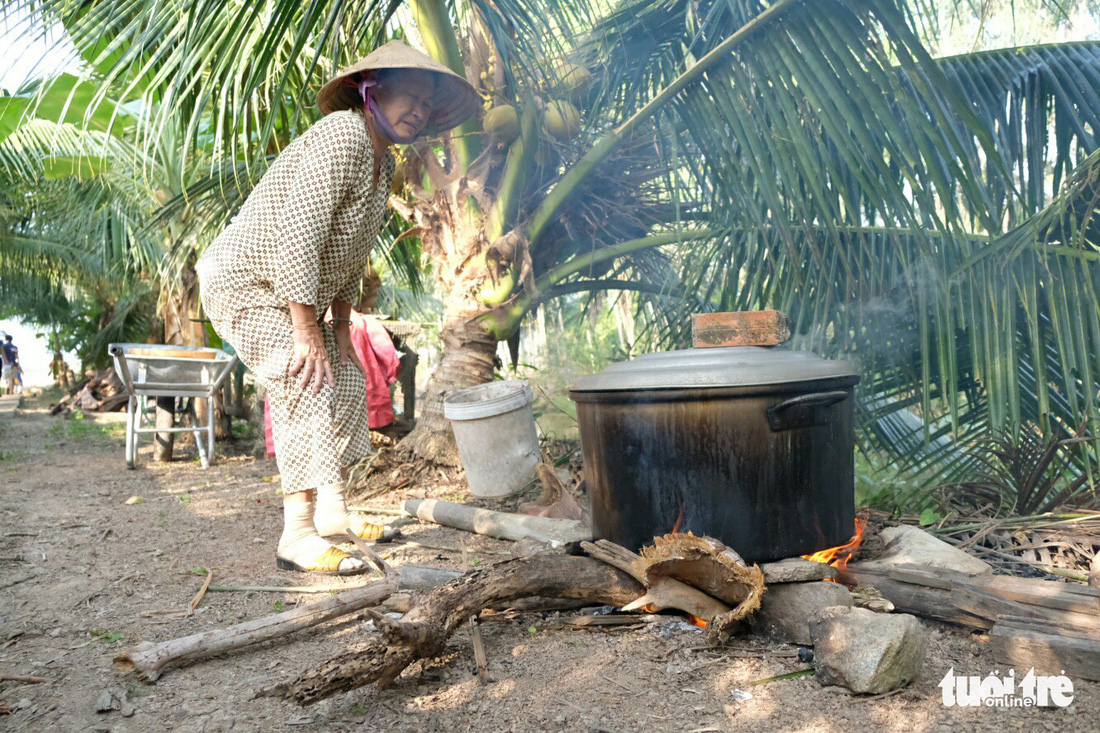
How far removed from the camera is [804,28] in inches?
112

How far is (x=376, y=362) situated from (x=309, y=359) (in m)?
2.23

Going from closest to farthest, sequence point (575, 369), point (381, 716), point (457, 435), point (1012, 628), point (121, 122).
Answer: point (381, 716), point (1012, 628), point (457, 435), point (121, 122), point (575, 369)

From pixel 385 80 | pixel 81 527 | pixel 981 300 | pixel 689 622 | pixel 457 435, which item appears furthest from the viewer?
pixel 457 435

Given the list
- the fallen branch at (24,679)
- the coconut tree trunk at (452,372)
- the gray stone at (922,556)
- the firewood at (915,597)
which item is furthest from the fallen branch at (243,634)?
the coconut tree trunk at (452,372)

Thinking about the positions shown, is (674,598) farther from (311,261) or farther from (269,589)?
(311,261)

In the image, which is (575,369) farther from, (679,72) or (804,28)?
(804,28)

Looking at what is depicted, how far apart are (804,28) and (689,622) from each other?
2.14 m

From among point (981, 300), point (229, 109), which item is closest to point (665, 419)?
point (981, 300)

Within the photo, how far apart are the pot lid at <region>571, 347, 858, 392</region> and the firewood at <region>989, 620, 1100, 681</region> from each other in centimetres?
75

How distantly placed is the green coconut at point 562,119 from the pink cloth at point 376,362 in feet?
5.46

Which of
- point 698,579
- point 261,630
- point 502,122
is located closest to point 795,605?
point 698,579

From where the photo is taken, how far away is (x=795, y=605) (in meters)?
1.95

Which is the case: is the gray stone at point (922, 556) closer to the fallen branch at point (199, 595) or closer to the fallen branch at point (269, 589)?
the fallen branch at point (269, 589)

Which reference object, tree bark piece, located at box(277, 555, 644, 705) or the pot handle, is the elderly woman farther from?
the pot handle
